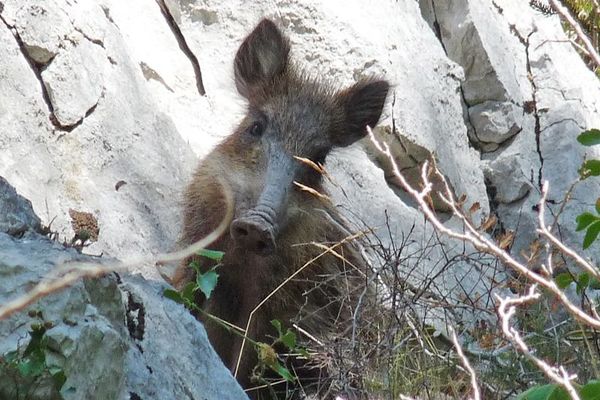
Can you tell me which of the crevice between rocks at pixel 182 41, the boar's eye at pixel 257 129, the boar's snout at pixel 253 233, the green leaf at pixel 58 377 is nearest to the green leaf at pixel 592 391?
the green leaf at pixel 58 377

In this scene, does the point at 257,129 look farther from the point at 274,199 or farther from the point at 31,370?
Result: the point at 31,370

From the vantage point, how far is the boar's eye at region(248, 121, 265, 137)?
21.9 feet

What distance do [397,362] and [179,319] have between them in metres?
1.17

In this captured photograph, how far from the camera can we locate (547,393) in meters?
2.52

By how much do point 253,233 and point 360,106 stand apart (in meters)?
1.79

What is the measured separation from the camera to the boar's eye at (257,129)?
21.9ft

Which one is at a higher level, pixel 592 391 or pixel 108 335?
pixel 592 391

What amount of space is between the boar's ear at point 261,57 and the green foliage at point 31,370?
4.30 metres

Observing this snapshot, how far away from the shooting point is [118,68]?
7.09 m

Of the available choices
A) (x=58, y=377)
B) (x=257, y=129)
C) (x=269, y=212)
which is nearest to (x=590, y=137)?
(x=58, y=377)

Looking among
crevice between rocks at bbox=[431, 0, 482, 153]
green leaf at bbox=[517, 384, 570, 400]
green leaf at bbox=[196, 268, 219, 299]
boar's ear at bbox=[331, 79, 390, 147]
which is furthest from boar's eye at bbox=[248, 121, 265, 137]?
green leaf at bbox=[517, 384, 570, 400]

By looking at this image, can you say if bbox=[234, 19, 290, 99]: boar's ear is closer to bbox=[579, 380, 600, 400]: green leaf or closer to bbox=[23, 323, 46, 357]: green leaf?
bbox=[23, 323, 46, 357]: green leaf

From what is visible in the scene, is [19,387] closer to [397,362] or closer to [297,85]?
[397,362]

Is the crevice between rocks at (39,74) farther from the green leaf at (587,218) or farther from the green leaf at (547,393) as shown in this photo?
the green leaf at (547,393)
